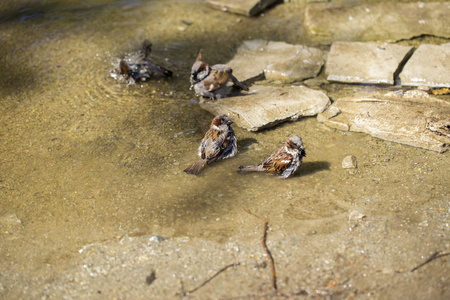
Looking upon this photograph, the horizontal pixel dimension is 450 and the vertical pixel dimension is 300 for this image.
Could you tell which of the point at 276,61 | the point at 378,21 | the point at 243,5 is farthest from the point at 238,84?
the point at 378,21

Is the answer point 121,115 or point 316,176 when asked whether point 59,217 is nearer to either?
point 121,115

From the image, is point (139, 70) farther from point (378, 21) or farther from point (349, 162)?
point (378, 21)

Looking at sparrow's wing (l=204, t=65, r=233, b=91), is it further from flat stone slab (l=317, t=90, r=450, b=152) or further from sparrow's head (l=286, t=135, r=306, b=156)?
sparrow's head (l=286, t=135, r=306, b=156)

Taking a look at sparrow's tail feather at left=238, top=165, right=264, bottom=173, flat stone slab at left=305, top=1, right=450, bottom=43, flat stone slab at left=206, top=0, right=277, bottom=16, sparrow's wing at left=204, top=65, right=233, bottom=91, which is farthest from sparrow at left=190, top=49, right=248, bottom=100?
flat stone slab at left=206, top=0, right=277, bottom=16

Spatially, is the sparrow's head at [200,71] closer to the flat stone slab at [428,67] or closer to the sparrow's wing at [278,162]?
the sparrow's wing at [278,162]

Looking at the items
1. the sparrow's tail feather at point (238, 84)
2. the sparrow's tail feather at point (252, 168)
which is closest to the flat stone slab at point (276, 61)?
the sparrow's tail feather at point (238, 84)

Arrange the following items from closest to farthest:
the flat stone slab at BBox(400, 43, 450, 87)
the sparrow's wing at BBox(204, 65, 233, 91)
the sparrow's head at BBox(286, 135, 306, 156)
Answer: the sparrow's head at BBox(286, 135, 306, 156)
the sparrow's wing at BBox(204, 65, 233, 91)
the flat stone slab at BBox(400, 43, 450, 87)

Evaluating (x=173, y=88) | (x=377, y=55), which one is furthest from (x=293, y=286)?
(x=377, y=55)
